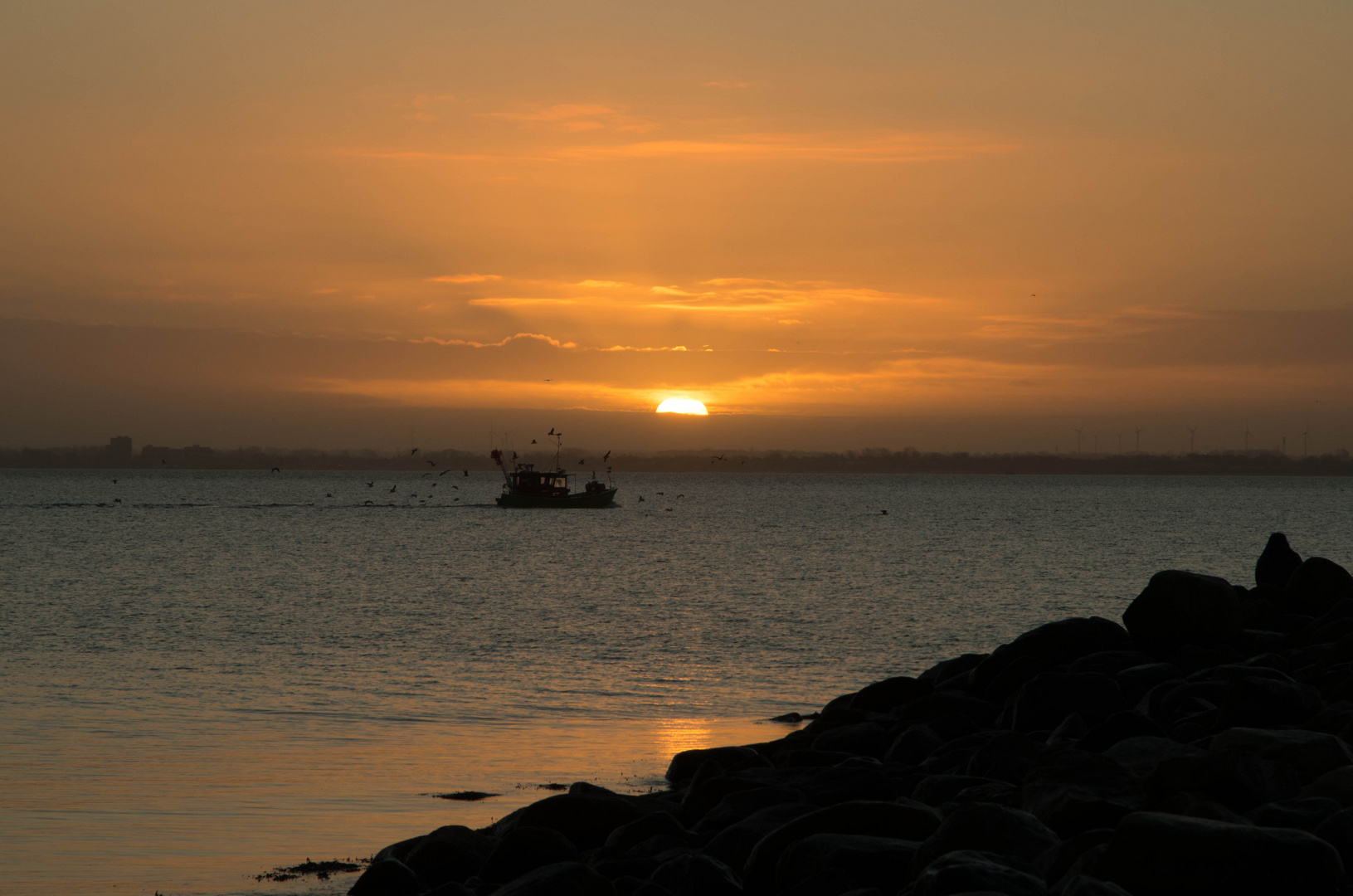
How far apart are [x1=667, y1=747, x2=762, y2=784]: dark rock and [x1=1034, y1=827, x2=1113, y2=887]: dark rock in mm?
6595

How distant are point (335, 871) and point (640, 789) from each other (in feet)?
15.9

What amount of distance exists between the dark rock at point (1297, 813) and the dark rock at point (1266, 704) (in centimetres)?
405

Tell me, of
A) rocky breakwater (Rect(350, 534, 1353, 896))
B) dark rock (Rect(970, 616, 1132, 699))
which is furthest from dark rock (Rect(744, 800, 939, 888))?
dark rock (Rect(970, 616, 1132, 699))

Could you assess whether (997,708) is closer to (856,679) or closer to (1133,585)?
(856,679)

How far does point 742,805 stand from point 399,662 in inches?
810

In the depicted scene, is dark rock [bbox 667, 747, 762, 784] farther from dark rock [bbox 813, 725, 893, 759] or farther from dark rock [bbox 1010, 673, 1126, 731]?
dark rock [bbox 1010, 673, 1126, 731]

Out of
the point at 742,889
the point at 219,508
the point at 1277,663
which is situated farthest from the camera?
the point at 219,508

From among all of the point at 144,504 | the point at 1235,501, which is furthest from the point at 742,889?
the point at 1235,501

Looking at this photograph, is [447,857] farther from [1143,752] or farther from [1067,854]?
[1143,752]

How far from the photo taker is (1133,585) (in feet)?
173

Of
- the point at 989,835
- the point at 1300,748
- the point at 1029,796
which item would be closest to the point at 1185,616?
the point at 1300,748

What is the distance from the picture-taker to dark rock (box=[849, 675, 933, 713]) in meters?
17.9

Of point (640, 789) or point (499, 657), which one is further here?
point (499, 657)

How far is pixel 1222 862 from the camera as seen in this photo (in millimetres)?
6836
